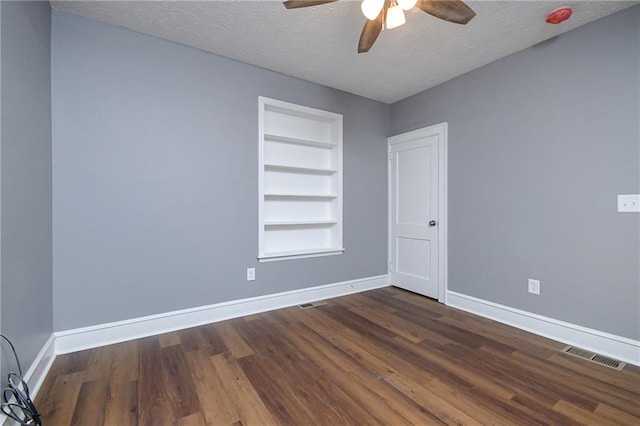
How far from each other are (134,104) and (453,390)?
3.14 meters

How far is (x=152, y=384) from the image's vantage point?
175cm

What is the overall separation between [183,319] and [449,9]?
3067mm

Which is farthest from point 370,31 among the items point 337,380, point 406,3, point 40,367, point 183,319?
Answer: point 40,367

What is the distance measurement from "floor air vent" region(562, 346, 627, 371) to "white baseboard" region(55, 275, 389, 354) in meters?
2.07

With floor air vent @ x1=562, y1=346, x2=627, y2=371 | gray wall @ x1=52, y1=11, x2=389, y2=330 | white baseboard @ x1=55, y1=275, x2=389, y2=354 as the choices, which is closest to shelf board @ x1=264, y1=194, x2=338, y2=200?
gray wall @ x1=52, y1=11, x2=389, y2=330

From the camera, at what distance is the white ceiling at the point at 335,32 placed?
2035 mm

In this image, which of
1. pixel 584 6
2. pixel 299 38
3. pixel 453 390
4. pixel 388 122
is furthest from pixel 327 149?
pixel 453 390

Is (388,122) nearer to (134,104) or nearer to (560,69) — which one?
(560,69)

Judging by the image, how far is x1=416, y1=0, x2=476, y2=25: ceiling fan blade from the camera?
1.59 m

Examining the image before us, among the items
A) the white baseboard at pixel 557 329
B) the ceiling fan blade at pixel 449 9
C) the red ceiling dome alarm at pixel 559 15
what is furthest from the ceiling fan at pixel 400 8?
the white baseboard at pixel 557 329

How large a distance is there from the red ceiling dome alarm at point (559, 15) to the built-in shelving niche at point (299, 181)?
6.73 ft

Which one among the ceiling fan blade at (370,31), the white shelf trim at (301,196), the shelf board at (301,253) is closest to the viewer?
the ceiling fan blade at (370,31)

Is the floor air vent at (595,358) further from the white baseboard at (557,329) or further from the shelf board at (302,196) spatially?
the shelf board at (302,196)

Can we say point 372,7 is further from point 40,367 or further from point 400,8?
point 40,367
